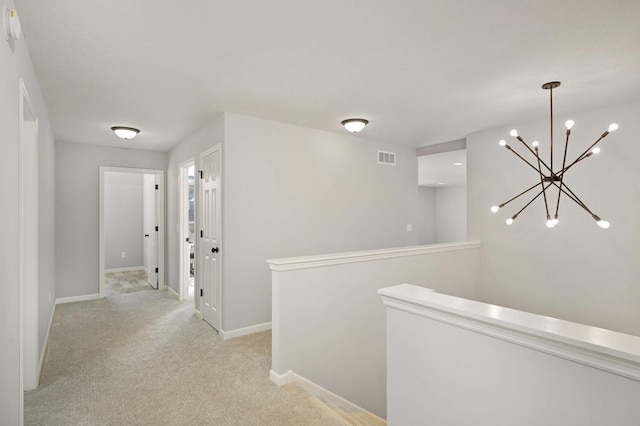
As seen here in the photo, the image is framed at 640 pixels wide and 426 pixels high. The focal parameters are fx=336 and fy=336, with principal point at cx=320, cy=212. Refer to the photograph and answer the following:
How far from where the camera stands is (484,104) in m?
3.53

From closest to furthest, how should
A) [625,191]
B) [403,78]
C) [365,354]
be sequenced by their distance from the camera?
[403,78], [365,354], [625,191]

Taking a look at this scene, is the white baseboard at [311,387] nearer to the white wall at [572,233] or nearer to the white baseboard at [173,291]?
A: the white wall at [572,233]

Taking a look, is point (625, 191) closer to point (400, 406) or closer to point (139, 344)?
point (400, 406)

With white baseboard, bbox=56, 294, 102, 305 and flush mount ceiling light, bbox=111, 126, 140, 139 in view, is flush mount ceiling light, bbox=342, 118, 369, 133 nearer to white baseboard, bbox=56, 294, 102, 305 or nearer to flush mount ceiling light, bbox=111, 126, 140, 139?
flush mount ceiling light, bbox=111, 126, 140, 139

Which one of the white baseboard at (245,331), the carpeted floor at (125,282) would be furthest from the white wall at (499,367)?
the carpeted floor at (125,282)

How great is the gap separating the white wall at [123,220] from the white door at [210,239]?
4553mm

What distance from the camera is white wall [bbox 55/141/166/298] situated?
5.20m

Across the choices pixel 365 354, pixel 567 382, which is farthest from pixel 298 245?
pixel 567 382

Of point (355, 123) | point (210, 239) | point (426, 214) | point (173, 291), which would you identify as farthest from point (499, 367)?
point (426, 214)

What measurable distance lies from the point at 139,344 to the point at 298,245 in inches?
79.3

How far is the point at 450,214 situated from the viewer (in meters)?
12.2

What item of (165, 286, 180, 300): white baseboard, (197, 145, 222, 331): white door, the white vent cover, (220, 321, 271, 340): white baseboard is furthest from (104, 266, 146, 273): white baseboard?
the white vent cover

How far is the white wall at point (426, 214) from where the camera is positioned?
39.7 ft

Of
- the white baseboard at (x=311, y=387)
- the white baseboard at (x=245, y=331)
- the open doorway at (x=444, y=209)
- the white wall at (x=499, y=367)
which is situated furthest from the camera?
the open doorway at (x=444, y=209)
